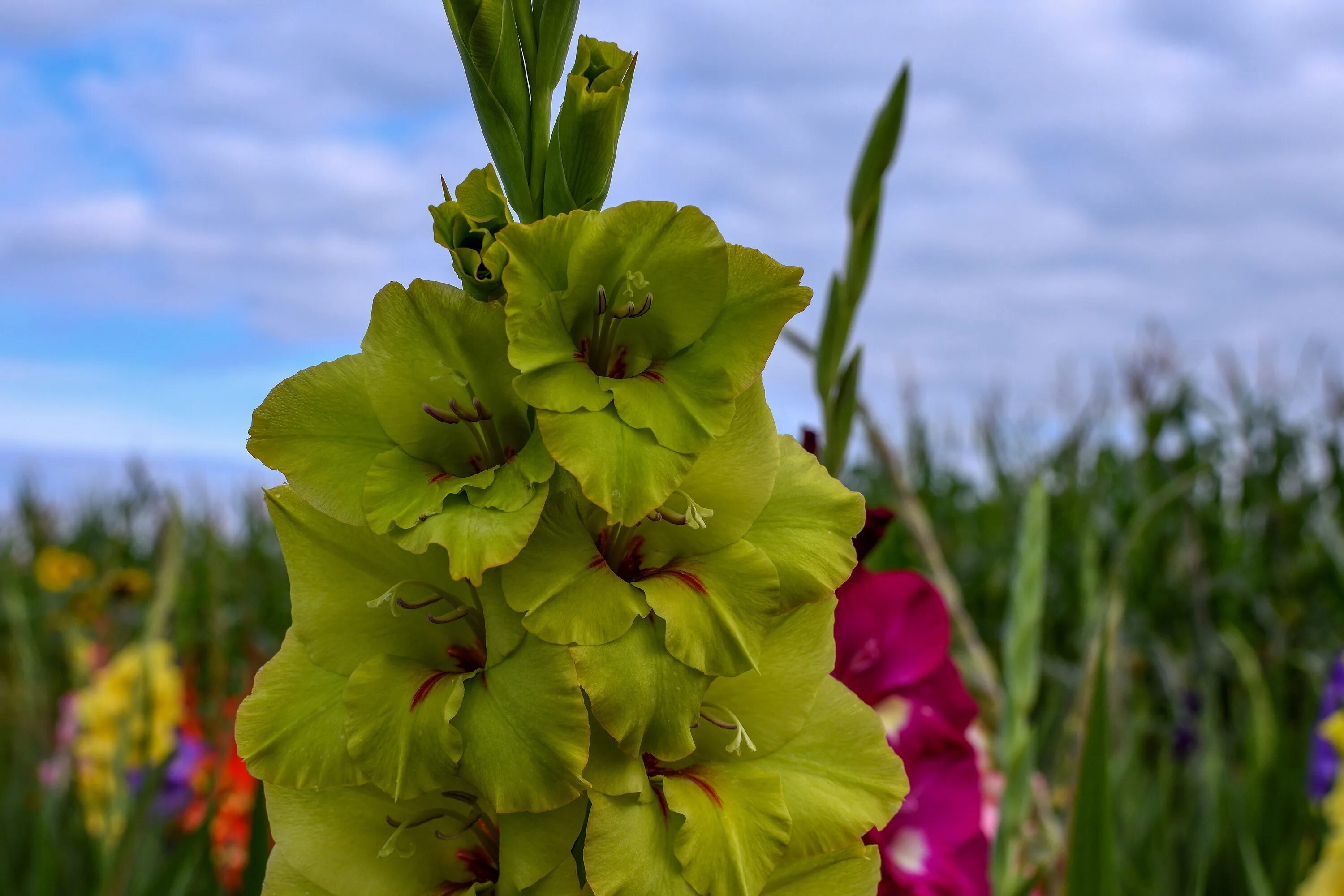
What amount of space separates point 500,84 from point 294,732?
0.32 meters

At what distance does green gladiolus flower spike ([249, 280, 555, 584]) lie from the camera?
49 cm

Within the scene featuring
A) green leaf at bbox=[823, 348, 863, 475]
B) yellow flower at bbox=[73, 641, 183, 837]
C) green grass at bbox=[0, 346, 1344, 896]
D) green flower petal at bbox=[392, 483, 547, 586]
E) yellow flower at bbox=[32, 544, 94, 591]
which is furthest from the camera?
yellow flower at bbox=[32, 544, 94, 591]

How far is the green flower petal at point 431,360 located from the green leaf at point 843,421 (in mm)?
234

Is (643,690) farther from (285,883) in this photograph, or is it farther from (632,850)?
(285,883)

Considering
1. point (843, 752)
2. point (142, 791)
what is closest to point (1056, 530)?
point (142, 791)

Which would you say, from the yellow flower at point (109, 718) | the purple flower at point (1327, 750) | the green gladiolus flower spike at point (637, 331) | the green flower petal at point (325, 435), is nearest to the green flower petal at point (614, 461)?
the green gladiolus flower spike at point (637, 331)

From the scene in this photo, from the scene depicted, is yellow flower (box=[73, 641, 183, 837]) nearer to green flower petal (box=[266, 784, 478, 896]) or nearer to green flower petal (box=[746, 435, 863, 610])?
green flower petal (box=[266, 784, 478, 896])

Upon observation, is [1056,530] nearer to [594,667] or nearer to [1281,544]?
[1281,544]

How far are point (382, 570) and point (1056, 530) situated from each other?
3.66m

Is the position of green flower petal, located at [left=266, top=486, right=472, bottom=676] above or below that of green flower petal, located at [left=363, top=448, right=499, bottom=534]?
below

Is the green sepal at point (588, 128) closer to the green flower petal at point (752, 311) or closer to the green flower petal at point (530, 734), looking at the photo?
the green flower petal at point (752, 311)

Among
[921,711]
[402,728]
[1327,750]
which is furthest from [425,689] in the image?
[1327,750]

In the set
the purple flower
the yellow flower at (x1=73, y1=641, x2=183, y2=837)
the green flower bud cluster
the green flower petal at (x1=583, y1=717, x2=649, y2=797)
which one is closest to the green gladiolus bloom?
the green flower bud cluster

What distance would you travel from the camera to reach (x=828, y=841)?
1.74 ft
